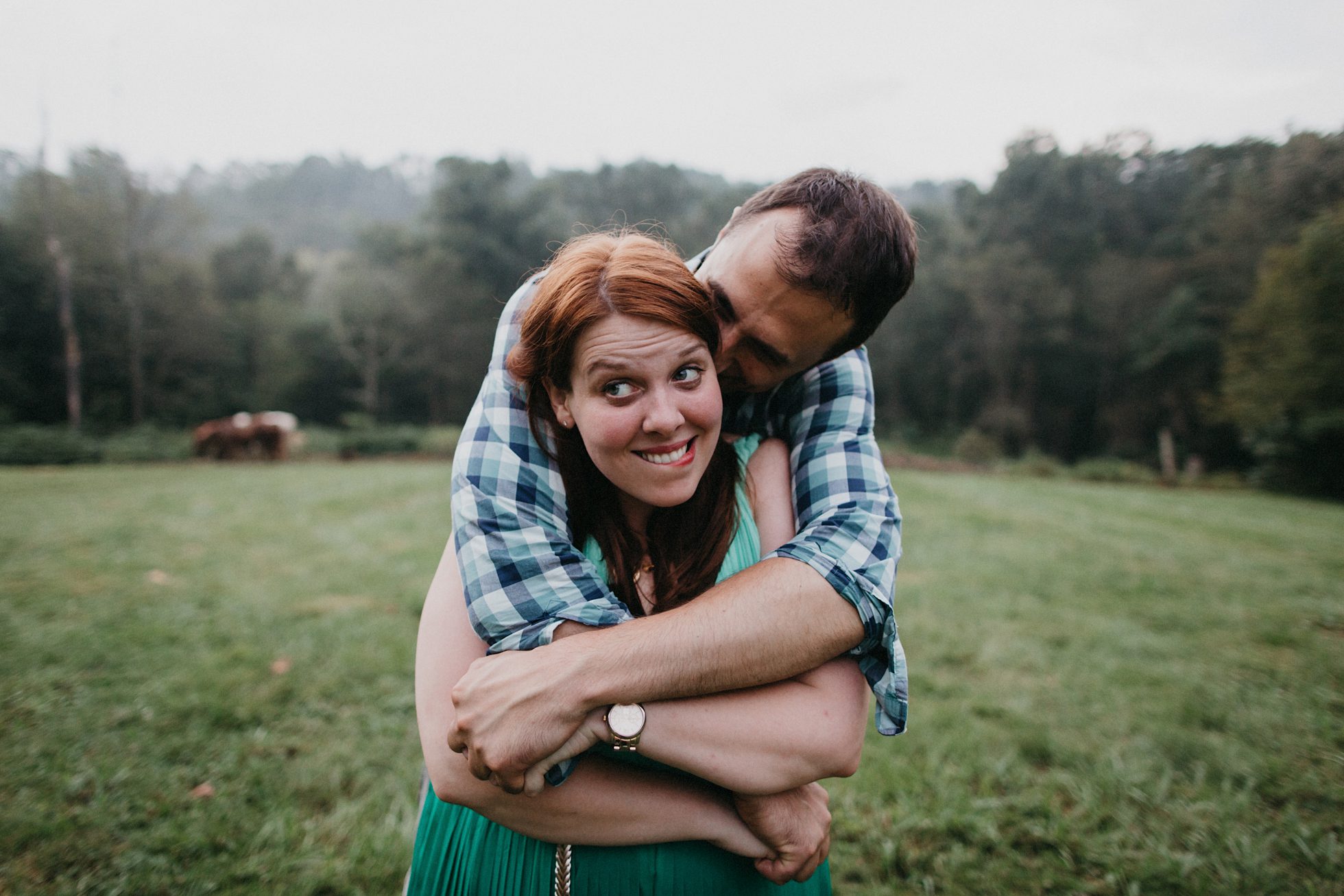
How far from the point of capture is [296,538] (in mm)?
8562

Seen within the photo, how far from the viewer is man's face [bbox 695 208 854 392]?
178 cm

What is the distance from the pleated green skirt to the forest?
1009 inches

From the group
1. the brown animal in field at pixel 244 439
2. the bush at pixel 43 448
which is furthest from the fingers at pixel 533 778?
the bush at pixel 43 448

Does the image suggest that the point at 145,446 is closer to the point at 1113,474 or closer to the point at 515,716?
the point at 515,716

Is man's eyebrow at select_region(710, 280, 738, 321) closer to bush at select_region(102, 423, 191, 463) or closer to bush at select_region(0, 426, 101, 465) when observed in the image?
bush at select_region(102, 423, 191, 463)

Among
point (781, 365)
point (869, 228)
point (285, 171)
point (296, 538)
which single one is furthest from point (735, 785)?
point (285, 171)

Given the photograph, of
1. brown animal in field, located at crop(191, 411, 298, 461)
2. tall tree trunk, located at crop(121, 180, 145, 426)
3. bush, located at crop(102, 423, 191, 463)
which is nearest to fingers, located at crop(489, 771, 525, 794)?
brown animal in field, located at crop(191, 411, 298, 461)

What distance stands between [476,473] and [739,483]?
2.28ft

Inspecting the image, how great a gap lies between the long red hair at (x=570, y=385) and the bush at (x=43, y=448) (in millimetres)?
23824

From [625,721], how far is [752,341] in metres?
1.02

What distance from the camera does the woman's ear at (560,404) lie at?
1.58 meters

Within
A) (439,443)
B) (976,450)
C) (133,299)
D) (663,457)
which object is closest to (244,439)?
(439,443)

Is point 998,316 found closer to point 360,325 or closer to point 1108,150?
point 1108,150

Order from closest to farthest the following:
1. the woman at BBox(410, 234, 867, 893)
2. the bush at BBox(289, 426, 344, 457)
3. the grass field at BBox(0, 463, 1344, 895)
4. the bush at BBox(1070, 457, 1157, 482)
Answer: the woman at BBox(410, 234, 867, 893)
the grass field at BBox(0, 463, 1344, 895)
the bush at BBox(289, 426, 344, 457)
the bush at BBox(1070, 457, 1157, 482)
